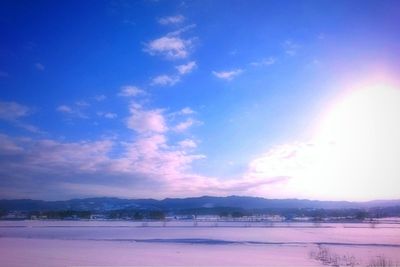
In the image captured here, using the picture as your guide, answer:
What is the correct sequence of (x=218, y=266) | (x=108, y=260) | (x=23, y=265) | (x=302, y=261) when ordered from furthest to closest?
(x=302, y=261) < (x=108, y=260) < (x=218, y=266) < (x=23, y=265)

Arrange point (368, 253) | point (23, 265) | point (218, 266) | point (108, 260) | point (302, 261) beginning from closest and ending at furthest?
1. point (23, 265)
2. point (218, 266)
3. point (108, 260)
4. point (302, 261)
5. point (368, 253)

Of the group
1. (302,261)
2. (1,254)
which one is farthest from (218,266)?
(1,254)

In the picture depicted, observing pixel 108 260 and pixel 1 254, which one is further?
pixel 1 254

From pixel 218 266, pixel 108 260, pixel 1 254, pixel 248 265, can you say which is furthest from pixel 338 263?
pixel 1 254

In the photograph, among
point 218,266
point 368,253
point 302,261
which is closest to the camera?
point 218,266

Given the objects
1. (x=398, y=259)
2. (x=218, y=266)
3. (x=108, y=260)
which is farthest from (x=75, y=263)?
(x=398, y=259)

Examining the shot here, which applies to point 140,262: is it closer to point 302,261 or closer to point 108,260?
point 108,260

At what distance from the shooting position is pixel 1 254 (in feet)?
82.5

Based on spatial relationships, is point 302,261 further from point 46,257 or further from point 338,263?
point 46,257

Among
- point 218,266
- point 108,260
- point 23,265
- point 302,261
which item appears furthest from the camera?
point 302,261

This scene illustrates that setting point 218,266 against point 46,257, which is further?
point 46,257

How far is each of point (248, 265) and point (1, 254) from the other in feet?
53.7

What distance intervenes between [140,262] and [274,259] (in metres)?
8.66

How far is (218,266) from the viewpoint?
21.2m
